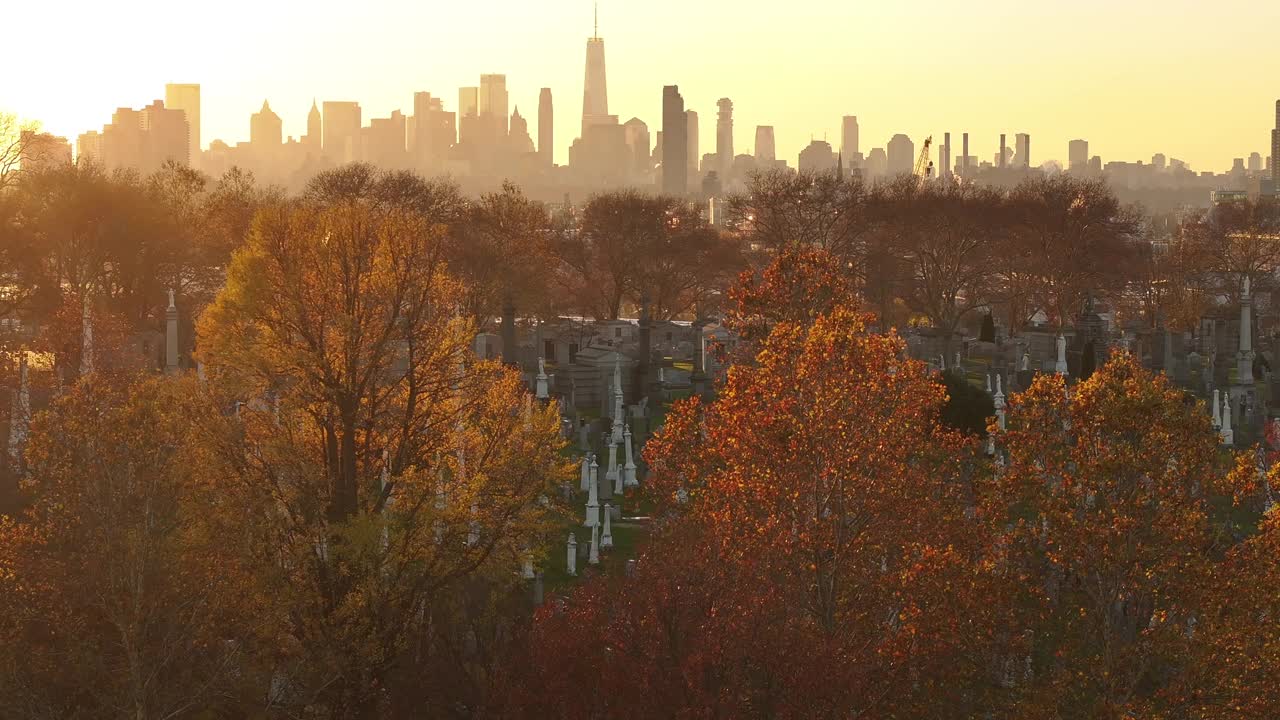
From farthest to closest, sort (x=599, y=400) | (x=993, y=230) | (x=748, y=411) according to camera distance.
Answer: (x=993, y=230) < (x=599, y=400) < (x=748, y=411)

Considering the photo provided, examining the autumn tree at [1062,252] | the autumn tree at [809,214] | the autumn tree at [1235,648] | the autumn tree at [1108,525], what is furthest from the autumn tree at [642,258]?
the autumn tree at [1235,648]

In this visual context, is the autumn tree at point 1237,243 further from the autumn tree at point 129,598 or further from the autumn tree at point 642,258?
the autumn tree at point 129,598

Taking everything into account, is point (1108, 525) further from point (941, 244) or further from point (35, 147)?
point (941, 244)

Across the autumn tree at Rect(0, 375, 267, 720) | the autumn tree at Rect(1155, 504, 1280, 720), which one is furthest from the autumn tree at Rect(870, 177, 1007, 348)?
the autumn tree at Rect(1155, 504, 1280, 720)

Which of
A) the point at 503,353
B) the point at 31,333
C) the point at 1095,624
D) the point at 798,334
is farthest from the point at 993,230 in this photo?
the point at 1095,624

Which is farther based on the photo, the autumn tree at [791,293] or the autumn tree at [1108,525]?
the autumn tree at [791,293]

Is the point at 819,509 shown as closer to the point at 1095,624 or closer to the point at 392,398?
the point at 1095,624
